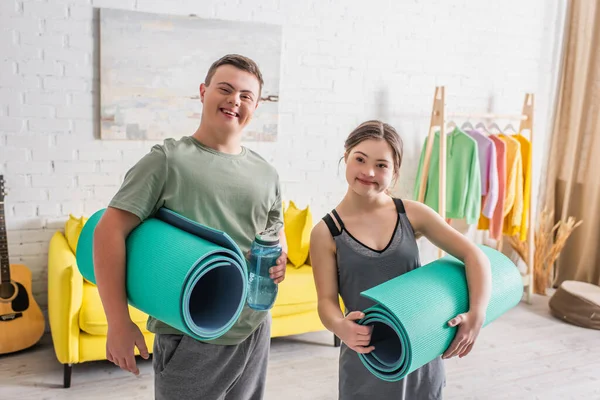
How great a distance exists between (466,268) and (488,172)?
258 cm

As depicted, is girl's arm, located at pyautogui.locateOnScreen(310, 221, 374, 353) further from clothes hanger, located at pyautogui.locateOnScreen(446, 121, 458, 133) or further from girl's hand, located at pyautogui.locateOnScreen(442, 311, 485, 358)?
clothes hanger, located at pyautogui.locateOnScreen(446, 121, 458, 133)

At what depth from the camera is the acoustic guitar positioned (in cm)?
282

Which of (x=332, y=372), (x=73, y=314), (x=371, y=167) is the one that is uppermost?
(x=371, y=167)

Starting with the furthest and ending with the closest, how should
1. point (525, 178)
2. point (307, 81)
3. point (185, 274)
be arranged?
point (525, 178)
point (307, 81)
point (185, 274)

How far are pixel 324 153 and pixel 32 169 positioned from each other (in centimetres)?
177

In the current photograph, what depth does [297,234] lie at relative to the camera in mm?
3344

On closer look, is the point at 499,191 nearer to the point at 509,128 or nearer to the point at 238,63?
the point at 509,128

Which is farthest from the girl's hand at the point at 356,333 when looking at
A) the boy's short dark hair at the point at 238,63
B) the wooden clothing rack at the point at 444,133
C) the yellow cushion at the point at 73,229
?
the wooden clothing rack at the point at 444,133

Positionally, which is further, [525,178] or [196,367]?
[525,178]

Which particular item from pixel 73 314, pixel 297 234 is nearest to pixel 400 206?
pixel 73 314

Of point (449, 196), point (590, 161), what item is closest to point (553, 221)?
point (590, 161)

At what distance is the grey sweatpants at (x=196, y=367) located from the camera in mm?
1335

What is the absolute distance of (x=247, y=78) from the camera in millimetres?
1345

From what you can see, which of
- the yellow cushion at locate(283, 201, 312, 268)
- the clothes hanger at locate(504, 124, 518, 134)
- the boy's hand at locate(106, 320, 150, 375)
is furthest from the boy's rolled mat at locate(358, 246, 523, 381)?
the clothes hanger at locate(504, 124, 518, 134)
